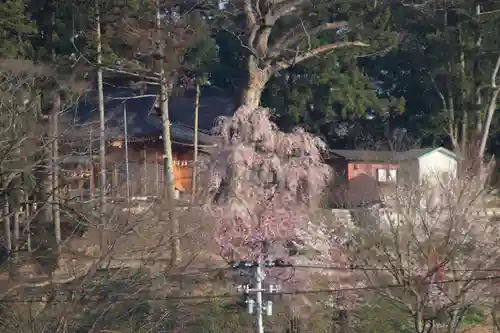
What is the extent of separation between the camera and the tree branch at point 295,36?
16594 mm

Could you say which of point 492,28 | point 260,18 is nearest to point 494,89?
point 492,28

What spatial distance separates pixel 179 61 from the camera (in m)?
17.5

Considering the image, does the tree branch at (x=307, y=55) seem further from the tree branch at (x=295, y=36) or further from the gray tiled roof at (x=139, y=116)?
the gray tiled roof at (x=139, y=116)

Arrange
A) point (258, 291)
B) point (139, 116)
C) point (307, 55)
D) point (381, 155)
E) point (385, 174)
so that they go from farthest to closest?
1. point (139, 116)
2. point (381, 155)
3. point (385, 174)
4. point (307, 55)
5. point (258, 291)

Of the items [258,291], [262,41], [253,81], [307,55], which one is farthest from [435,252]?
[262,41]

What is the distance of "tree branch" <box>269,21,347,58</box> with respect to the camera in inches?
653

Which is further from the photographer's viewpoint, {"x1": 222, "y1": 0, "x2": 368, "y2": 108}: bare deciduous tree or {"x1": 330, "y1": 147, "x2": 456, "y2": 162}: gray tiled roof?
{"x1": 330, "y1": 147, "x2": 456, "y2": 162}: gray tiled roof

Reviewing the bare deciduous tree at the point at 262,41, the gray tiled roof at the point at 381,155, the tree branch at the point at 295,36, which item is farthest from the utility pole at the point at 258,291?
the gray tiled roof at the point at 381,155

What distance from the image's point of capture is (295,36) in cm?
1716

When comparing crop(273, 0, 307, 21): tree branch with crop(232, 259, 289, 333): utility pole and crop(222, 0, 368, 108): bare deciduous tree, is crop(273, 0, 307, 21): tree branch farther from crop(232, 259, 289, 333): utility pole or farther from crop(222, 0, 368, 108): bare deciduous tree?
crop(232, 259, 289, 333): utility pole

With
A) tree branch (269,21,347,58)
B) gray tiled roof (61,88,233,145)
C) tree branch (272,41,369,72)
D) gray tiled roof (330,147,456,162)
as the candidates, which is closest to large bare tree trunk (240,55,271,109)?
tree branch (269,21,347,58)

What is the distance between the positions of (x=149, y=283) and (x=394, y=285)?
145 inches

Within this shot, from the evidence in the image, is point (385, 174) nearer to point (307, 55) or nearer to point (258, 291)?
point (307, 55)

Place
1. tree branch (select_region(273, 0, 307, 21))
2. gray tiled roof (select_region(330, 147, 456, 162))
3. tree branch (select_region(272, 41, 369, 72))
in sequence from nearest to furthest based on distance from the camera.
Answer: tree branch (select_region(273, 0, 307, 21))
tree branch (select_region(272, 41, 369, 72))
gray tiled roof (select_region(330, 147, 456, 162))
